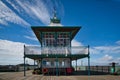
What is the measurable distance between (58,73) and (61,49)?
3.58 meters

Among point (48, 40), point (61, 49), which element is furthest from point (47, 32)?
point (61, 49)

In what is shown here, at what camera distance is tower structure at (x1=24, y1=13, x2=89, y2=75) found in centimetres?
3234

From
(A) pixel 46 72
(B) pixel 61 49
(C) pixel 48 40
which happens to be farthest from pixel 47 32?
(A) pixel 46 72

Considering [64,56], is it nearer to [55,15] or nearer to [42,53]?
[42,53]

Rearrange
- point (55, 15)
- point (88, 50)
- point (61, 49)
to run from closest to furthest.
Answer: point (88, 50) → point (61, 49) → point (55, 15)

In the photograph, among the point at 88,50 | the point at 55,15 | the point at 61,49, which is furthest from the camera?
the point at 55,15

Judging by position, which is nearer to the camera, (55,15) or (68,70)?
(68,70)

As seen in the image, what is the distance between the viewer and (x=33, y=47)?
32188 millimetres

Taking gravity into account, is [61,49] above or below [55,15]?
below

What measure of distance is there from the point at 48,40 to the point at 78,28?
508 centimetres

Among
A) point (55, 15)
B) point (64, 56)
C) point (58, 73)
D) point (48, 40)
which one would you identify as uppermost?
point (55, 15)

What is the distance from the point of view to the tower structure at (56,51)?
1273 inches

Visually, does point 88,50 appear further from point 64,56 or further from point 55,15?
point 55,15

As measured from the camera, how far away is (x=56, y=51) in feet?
110
